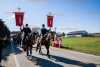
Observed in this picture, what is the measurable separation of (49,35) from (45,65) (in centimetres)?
726

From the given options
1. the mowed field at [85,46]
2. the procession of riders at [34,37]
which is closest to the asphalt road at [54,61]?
the procession of riders at [34,37]

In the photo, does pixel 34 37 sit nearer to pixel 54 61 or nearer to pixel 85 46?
pixel 54 61

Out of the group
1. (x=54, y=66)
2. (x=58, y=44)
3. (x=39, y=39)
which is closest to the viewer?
(x=54, y=66)

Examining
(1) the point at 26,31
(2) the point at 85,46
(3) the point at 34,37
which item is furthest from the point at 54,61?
(2) the point at 85,46

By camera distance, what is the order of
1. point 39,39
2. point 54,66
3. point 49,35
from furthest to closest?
point 39,39
point 49,35
point 54,66

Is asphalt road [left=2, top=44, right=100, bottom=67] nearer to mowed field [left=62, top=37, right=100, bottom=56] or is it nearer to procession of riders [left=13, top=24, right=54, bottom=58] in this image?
procession of riders [left=13, top=24, right=54, bottom=58]

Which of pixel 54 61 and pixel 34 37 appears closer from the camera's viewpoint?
pixel 54 61

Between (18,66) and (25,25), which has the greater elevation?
(25,25)

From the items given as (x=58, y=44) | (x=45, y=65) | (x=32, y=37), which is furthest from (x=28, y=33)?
(x=58, y=44)

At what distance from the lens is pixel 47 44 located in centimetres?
2669

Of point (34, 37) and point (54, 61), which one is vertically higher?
point (34, 37)

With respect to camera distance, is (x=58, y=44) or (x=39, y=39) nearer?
(x=39, y=39)

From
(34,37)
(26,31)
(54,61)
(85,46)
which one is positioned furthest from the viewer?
(85,46)

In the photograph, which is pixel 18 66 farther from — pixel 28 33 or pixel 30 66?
pixel 28 33
